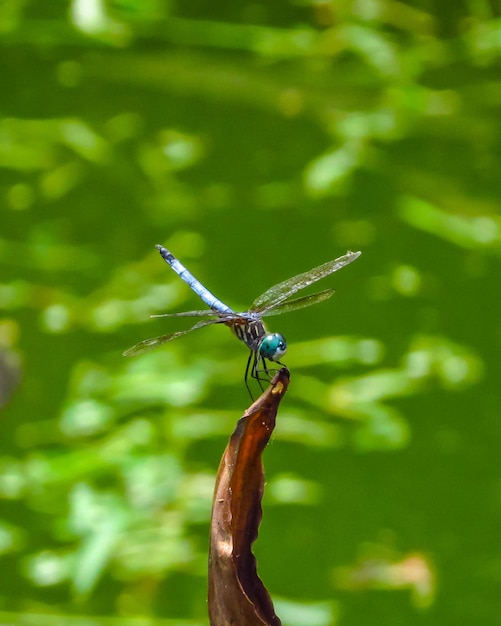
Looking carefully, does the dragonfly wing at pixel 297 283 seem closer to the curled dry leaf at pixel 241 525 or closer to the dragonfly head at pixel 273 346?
the dragonfly head at pixel 273 346

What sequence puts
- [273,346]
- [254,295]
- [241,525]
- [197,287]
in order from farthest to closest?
[254,295], [197,287], [273,346], [241,525]

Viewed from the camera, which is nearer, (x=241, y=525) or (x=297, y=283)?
(x=241, y=525)

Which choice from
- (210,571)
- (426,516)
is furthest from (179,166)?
(210,571)

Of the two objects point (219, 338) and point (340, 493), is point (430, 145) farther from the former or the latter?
point (340, 493)

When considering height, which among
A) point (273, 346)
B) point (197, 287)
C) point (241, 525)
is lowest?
point (241, 525)

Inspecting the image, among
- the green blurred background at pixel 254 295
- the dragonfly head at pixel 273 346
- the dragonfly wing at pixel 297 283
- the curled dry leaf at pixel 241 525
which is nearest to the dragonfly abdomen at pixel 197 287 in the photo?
the dragonfly wing at pixel 297 283

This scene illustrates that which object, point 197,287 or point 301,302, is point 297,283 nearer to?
point 301,302

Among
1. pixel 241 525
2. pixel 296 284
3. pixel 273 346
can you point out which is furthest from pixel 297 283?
pixel 241 525
